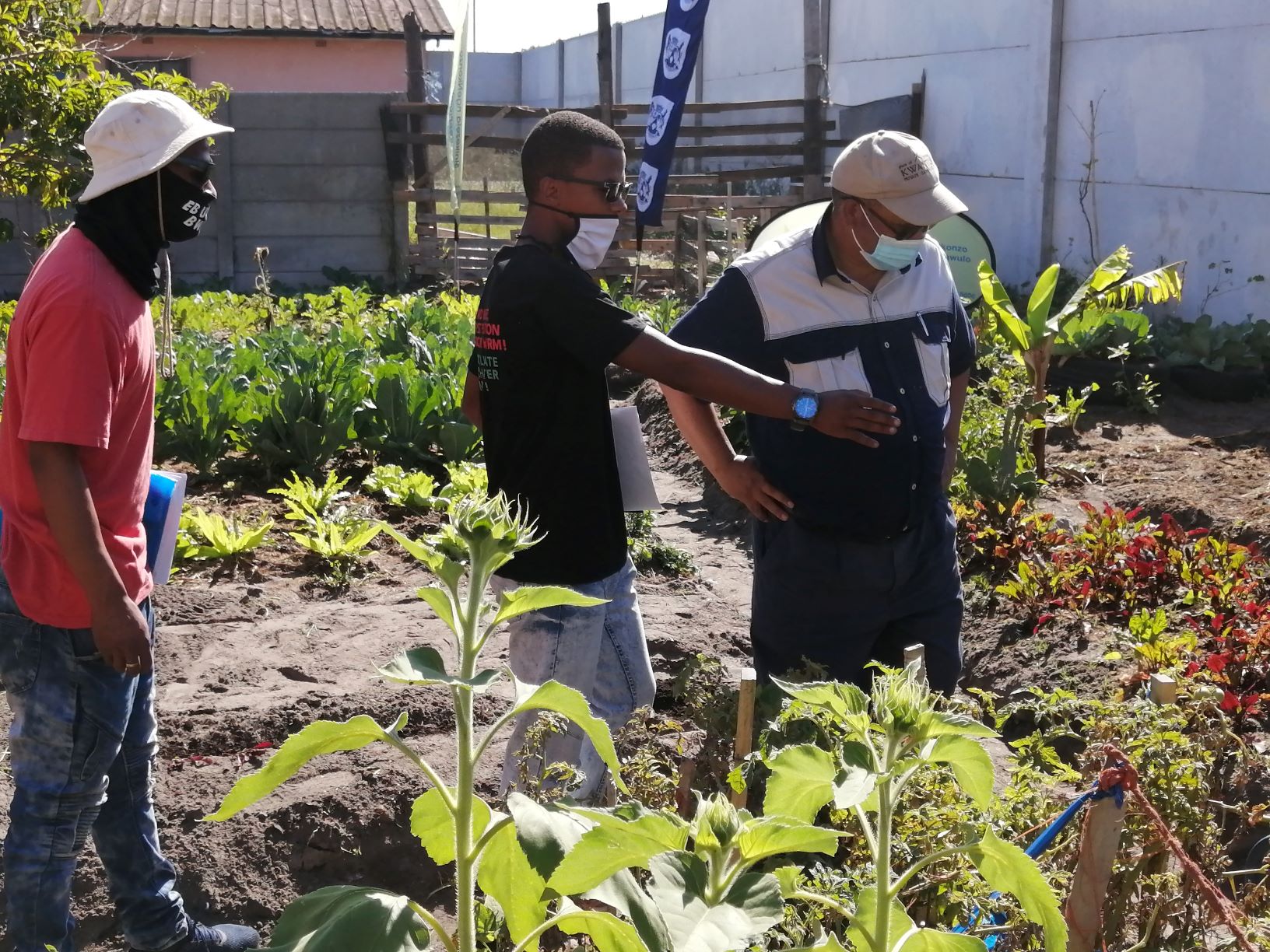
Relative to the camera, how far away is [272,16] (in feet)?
67.5

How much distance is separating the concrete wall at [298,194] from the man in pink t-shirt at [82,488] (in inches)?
499

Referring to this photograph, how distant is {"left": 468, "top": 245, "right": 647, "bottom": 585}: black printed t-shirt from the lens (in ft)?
9.16

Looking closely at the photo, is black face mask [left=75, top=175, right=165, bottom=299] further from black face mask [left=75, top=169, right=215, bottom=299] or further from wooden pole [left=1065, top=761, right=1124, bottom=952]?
wooden pole [left=1065, top=761, right=1124, bottom=952]

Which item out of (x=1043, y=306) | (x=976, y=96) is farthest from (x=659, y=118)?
(x=976, y=96)

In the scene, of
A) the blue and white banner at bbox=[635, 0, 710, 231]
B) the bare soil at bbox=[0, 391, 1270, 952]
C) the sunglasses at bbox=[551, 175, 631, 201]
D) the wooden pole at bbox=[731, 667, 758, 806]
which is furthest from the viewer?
the blue and white banner at bbox=[635, 0, 710, 231]

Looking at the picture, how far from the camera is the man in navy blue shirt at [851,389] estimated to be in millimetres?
3105

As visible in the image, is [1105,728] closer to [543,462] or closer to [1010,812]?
[1010,812]

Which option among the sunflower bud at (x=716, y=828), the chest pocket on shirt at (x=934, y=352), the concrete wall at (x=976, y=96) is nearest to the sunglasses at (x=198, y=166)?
the chest pocket on shirt at (x=934, y=352)

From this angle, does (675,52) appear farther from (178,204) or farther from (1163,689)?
(1163,689)

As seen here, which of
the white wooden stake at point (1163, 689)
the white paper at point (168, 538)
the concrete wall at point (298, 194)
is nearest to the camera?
the white wooden stake at point (1163, 689)

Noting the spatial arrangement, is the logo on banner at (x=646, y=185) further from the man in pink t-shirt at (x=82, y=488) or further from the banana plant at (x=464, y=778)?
the banana plant at (x=464, y=778)

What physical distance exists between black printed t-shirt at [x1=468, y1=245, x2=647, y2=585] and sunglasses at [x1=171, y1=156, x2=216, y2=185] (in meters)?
0.63

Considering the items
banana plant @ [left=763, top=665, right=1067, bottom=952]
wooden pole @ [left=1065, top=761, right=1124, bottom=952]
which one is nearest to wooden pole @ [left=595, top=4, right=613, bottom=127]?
wooden pole @ [left=1065, top=761, right=1124, bottom=952]

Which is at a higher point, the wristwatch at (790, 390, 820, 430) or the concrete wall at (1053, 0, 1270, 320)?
the concrete wall at (1053, 0, 1270, 320)
